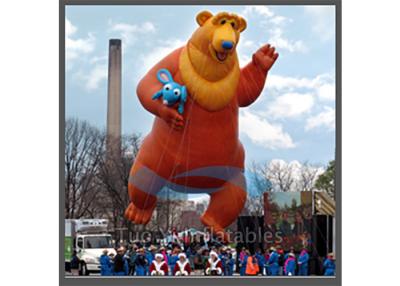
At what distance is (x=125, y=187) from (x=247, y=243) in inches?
110

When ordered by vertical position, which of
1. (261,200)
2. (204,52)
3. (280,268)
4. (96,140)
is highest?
(204,52)

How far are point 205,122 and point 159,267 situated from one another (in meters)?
2.26

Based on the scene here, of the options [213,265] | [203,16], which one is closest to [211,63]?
[203,16]

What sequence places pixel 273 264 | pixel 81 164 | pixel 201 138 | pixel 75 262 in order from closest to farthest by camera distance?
pixel 201 138
pixel 273 264
pixel 75 262
pixel 81 164

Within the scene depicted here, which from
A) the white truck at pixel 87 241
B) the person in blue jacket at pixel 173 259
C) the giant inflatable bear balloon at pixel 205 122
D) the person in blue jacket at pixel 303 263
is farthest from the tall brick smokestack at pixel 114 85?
the person in blue jacket at pixel 303 263

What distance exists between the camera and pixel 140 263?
40.0 ft

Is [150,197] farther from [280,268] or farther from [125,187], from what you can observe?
[125,187]

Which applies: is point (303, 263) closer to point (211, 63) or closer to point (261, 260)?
point (261, 260)

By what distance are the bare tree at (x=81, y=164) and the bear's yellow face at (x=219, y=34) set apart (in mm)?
4135

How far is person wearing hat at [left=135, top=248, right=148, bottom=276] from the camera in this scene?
12094mm

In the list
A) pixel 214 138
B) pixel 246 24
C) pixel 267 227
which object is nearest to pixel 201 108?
pixel 214 138

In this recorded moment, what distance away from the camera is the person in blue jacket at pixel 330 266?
11731 mm
